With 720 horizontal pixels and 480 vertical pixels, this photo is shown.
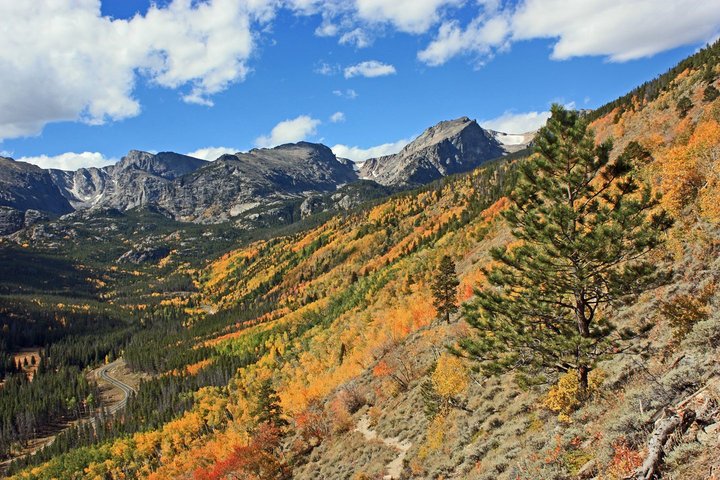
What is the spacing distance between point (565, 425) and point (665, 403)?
5.43 metres

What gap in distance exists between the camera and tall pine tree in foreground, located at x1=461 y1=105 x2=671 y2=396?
58.7 feet

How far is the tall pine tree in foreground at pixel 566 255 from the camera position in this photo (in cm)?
1789

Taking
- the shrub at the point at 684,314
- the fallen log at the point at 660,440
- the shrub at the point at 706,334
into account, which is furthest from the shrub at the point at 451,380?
the fallen log at the point at 660,440

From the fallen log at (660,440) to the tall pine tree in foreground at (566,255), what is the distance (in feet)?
21.4

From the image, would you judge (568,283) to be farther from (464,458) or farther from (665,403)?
(464,458)

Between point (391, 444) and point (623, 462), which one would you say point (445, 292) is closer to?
point (391, 444)

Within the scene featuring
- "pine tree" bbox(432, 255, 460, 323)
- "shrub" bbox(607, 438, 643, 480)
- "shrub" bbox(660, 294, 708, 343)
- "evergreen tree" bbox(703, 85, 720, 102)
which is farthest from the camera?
"evergreen tree" bbox(703, 85, 720, 102)

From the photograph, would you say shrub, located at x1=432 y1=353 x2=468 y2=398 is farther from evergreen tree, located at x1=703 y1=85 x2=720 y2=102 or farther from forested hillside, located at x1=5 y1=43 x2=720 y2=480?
evergreen tree, located at x1=703 y1=85 x2=720 y2=102

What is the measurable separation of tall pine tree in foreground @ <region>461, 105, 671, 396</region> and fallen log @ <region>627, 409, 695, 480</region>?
6509 millimetres

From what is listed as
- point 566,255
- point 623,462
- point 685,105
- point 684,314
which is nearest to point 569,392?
point 684,314

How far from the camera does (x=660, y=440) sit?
11070 mm

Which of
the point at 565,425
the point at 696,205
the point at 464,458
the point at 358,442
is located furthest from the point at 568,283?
the point at 358,442

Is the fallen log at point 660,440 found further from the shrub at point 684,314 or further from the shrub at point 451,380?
the shrub at point 451,380

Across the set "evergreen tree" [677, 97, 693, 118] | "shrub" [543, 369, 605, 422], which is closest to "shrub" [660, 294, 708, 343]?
"shrub" [543, 369, 605, 422]
